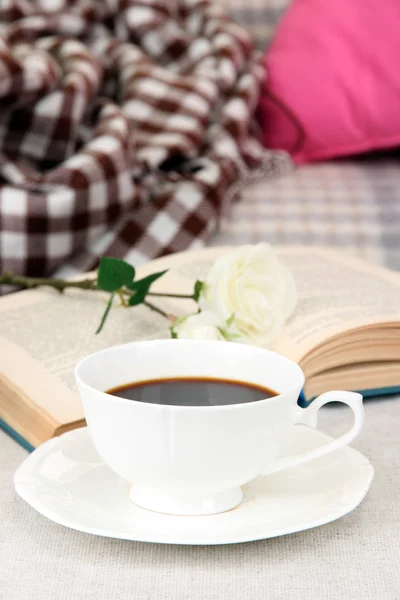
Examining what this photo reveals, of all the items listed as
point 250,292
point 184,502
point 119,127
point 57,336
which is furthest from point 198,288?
point 119,127

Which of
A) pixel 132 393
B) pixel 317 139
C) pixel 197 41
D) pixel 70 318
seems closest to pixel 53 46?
pixel 197 41

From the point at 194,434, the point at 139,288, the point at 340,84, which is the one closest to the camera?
the point at 194,434

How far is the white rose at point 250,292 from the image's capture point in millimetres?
686

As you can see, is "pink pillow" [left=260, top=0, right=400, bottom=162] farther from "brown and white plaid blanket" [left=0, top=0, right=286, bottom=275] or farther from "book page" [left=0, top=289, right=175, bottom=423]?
"book page" [left=0, top=289, right=175, bottom=423]

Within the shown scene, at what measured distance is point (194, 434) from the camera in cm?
46

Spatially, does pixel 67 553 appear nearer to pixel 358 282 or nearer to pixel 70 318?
pixel 70 318

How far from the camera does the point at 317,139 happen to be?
1479 mm

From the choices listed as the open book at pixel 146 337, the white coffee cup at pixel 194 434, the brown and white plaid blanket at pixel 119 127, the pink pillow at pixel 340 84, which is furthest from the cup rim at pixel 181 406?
the pink pillow at pixel 340 84

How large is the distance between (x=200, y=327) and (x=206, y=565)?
218 millimetres

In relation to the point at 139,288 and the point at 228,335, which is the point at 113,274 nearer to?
the point at 139,288

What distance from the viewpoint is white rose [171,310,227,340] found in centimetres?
64

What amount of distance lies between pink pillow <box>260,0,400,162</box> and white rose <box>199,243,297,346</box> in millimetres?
794

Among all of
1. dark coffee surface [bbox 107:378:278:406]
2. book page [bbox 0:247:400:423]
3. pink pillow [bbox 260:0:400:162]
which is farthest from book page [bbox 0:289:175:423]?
pink pillow [bbox 260:0:400:162]

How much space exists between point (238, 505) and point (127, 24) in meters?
1.20
